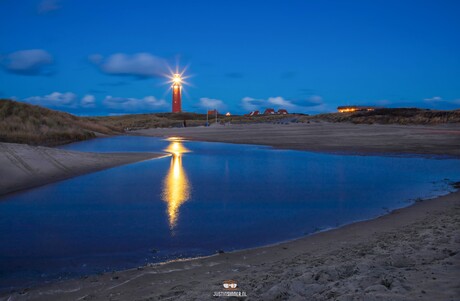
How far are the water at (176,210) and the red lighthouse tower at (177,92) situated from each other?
127780 millimetres

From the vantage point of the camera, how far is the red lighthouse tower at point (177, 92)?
464 ft

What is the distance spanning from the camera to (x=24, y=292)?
15.9 feet

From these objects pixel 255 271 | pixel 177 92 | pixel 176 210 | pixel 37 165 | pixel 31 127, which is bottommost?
pixel 176 210

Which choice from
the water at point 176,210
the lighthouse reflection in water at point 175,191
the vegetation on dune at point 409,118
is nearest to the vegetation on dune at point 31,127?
the water at point 176,210

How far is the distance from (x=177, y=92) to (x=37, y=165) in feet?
451

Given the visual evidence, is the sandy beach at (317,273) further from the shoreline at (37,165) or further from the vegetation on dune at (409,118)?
the vegetation on dune at (409,118)

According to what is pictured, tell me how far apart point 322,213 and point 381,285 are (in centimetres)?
524

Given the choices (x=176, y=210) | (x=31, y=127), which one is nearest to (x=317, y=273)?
(x=176, y=210)

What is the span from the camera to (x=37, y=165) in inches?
559

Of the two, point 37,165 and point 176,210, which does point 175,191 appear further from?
point 37,165

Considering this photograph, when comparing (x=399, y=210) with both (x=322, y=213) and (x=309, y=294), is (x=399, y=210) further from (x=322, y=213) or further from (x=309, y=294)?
(x=309, y=294)

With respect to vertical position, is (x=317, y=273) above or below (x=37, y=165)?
below

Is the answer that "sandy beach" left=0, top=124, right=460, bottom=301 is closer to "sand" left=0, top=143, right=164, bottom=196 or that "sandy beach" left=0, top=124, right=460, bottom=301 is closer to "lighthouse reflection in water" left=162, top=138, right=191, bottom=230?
"lighthouse reflection in water" left=162, top=138, right=191, bottom=230

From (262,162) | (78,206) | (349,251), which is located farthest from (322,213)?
(262,162)
